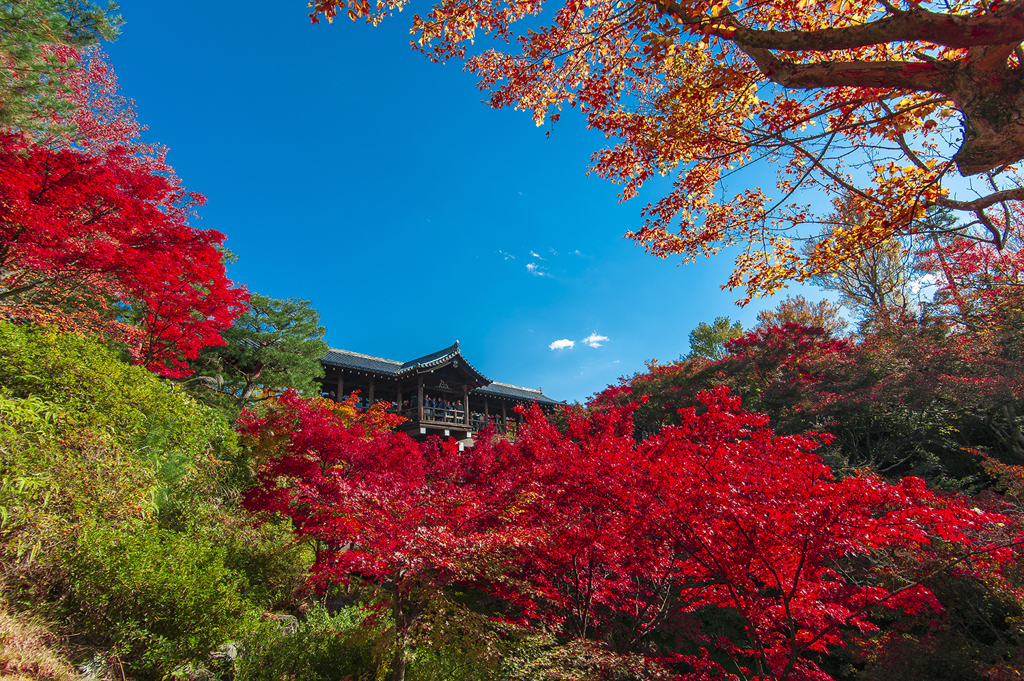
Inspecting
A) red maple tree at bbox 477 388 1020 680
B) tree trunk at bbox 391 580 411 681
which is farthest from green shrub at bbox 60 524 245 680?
red maple tree at bbox 477 388 1020 680

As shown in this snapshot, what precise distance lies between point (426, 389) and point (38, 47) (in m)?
13.6

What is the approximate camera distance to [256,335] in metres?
11.4

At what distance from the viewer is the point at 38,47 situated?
19.6ft

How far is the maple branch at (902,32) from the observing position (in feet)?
7.38

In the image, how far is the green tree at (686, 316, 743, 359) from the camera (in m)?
26.6

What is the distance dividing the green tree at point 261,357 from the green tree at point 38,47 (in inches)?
222

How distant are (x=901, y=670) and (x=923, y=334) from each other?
9324 millimetres

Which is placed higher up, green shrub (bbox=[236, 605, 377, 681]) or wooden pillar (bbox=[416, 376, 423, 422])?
wooden pillar (bbox=[416, 376, 423, 422])

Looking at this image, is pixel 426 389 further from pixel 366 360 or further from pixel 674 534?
pixel 674 534

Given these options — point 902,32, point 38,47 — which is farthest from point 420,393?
point 902,32

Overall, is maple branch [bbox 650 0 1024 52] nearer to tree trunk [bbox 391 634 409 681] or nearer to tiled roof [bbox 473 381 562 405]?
tree trunk [bbox 391 634 409 681]

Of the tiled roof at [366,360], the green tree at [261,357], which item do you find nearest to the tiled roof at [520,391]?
the tiled roof at [366,360]

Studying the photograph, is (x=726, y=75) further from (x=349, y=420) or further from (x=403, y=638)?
(x=349, y=420)

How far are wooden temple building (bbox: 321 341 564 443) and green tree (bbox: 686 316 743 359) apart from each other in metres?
14.5
